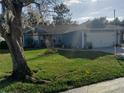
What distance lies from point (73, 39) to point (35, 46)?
25.6 feet

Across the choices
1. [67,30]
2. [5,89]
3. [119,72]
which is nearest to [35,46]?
[67,30]

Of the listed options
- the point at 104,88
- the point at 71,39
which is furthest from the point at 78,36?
the point at 104,88

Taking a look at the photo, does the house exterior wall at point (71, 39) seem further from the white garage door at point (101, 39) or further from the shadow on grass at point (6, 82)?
the shadow on grass at point (6, 82)

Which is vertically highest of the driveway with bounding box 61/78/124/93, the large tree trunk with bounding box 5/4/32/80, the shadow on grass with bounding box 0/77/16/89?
the large tree trunk with bounding box 5/4/32/80

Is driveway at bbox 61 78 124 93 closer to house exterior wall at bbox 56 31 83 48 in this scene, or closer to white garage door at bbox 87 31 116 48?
A: house exterior wall at bbox 56 31 83 48

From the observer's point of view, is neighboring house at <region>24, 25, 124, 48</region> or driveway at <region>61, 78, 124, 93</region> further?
neighboring house at <region>24, 25, 124, 48</region>

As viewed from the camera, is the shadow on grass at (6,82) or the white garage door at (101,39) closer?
the shadow on grass at (6,82)

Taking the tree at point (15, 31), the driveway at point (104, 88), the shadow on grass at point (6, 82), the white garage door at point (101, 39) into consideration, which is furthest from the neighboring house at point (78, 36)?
the driveway at point (104, 88)

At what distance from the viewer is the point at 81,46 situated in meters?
38.7

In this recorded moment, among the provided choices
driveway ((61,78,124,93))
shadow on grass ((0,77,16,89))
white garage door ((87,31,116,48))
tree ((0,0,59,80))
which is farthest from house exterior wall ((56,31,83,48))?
driveway ((61,78,124,93))

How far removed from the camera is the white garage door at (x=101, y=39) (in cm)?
3919

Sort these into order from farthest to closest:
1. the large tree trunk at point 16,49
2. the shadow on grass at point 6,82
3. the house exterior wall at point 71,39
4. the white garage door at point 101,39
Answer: the white garage door at point 101,39, the house exterior wall at point 71,39, the large tree trunk at point 16,49, the shadow on grass at point 6,82

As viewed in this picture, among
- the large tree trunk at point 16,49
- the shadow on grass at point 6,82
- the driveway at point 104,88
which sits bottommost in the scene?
the driveway at point 104,88

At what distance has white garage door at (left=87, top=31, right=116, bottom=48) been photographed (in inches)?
1543
